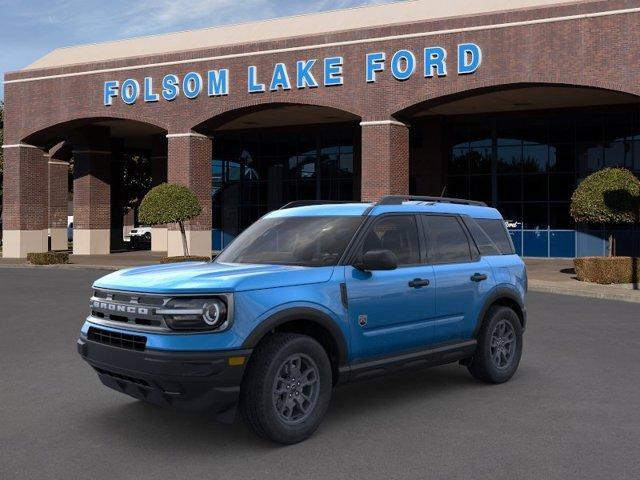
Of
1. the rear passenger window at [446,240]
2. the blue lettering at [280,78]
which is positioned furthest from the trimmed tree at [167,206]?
the rear passenger window at [446,240]

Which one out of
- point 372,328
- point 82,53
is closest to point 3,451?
point 372,328

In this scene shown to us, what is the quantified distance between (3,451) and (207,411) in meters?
1.60

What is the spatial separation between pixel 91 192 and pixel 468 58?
74.7 feet

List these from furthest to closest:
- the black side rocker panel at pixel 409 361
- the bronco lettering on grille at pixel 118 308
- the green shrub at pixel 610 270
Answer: the green shrub at pixel 610 270 → the black side rocker panel at pixel 409 361 → the bronco lettering on grille at pixel 118 308

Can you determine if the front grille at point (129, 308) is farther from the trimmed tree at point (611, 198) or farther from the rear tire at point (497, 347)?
the trimmed tree at point (611, 198)

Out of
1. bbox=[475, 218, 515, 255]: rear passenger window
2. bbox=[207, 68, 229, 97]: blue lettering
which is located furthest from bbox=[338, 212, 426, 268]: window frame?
bbox=[207, 68, 229, 97]: blue lettering

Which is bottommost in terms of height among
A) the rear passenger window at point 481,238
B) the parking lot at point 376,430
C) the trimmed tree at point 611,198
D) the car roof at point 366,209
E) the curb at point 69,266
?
the parking lot at point 376,430

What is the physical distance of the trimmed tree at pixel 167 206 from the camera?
28719mm

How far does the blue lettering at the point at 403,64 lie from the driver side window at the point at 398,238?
21.5 meters

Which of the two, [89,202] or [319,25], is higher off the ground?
[319,25]

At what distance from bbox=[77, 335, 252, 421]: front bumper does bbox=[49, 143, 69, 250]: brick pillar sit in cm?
3949

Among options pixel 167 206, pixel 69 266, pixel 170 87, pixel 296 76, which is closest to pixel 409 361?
pixel 167 206

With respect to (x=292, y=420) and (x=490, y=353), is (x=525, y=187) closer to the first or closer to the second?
(x=490, y=353)

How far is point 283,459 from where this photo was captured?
17.4 ft
